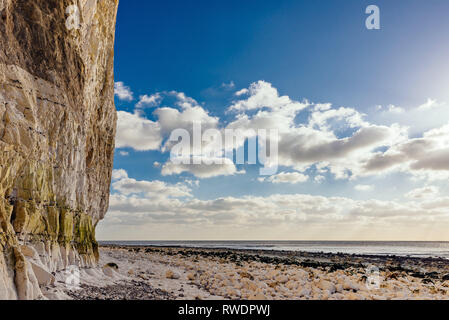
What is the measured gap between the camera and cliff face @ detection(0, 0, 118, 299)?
33.3 feet

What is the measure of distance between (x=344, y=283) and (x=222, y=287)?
682 centimetres

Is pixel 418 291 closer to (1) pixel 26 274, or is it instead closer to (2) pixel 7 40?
(1) pixel 26 274

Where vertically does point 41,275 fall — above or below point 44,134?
below

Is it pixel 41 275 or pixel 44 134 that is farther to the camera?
pixel 44 134

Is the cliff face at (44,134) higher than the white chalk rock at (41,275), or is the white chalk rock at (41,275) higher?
the cliff face at (44,134)

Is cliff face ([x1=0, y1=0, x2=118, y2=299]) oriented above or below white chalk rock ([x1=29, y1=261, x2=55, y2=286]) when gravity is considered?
above

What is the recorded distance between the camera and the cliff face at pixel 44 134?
33.3ft

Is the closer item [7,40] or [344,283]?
[7,40]

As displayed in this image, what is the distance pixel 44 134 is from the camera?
12.5m

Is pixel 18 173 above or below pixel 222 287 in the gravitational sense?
above
